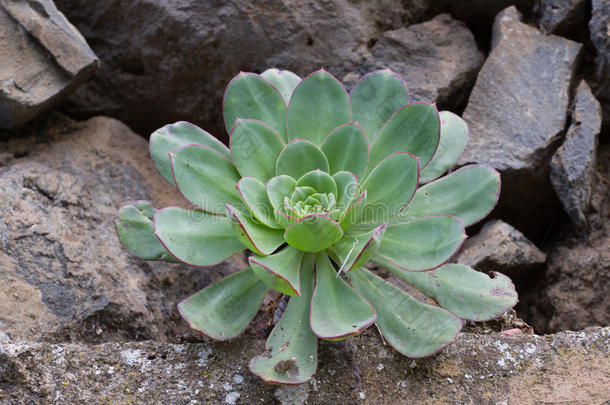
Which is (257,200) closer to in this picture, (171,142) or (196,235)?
(196,235)

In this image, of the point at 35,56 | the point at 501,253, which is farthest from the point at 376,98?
the point at 35,56

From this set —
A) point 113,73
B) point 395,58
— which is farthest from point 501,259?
point 113,73

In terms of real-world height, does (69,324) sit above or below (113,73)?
below

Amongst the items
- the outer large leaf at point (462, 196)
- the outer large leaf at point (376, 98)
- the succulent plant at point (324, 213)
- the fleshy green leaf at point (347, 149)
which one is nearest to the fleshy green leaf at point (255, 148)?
the succulent plant at point (324, 213)

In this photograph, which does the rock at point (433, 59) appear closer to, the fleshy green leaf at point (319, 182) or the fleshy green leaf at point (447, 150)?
the fleshy green leaf at point (447, 150)

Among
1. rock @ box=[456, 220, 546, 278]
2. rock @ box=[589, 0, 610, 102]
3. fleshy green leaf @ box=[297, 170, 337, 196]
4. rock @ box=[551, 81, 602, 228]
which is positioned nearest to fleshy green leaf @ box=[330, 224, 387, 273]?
fleshy green leaf @ box=[297, 170, 337, 196]

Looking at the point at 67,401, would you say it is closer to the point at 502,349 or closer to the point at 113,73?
the point at 502,349
